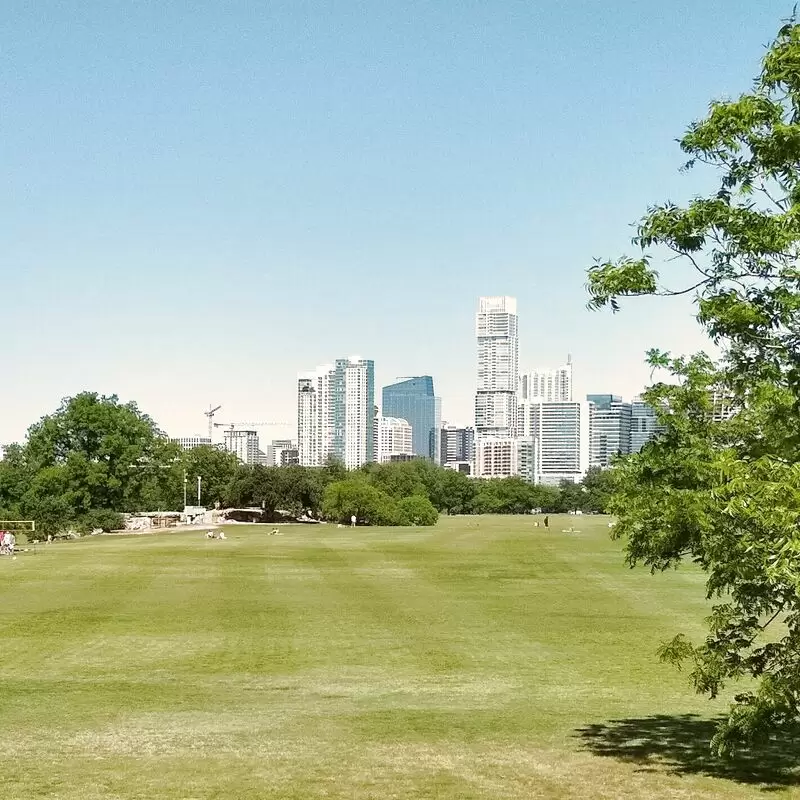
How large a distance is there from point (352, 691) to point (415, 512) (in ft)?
419

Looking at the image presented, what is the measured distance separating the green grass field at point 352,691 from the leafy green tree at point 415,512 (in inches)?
3655

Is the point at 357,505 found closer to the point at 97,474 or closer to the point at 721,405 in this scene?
the point at 97,474

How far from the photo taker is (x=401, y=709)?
73.1 feet

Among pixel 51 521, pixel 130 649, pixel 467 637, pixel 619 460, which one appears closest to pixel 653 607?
pixel 467 637

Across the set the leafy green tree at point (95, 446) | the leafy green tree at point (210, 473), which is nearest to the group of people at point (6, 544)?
Answer: the leafy green tree at point (95, 446)

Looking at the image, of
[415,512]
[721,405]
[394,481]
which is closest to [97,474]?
[415,512]

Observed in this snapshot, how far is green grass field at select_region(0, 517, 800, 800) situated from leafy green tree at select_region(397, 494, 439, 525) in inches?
3655

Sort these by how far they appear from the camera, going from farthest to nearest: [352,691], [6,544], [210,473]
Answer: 1. [210,473]
2. [6,544]
3. [352,691]

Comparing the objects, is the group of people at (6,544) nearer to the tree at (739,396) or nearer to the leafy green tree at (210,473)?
the tree at (739,396)

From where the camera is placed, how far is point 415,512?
499 ft

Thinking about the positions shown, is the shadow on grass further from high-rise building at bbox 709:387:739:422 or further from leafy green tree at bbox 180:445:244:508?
leafy green tree at bbox 180:445:244:508

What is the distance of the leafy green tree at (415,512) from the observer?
150 meters

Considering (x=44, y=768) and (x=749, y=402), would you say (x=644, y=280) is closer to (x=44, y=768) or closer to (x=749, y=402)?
(x=749, y=402)

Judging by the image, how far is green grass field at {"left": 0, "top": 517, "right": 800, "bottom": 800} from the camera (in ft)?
51.7
